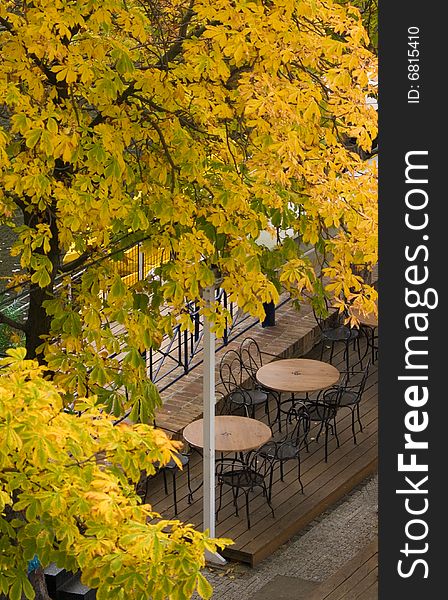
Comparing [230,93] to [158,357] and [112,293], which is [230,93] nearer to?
[112,293]

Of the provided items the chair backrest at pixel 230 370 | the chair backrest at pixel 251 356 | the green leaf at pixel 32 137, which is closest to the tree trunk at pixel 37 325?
the green leaf at pixel 32 137

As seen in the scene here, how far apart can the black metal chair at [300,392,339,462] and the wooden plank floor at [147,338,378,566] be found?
101 millimetres

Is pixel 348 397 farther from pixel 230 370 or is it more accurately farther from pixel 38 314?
pixel 38 314

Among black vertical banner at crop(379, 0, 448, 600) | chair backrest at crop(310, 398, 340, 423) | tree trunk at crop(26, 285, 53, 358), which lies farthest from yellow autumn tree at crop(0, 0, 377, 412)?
chair backrest at crop(310, 398, 340, 423)

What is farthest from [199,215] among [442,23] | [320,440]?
[320,440]

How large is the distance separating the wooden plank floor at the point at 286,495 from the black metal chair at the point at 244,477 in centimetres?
9

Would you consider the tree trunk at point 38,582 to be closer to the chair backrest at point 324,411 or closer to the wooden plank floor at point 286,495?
the wooden plank floor at point 286,495

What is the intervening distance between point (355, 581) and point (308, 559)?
1.41 meters

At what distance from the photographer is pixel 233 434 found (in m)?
13.6

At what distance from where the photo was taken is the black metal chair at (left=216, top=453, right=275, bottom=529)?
13.4 m

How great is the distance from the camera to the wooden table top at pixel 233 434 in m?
13.3

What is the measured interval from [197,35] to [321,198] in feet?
4.86

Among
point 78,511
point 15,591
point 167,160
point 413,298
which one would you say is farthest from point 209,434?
point 413,298

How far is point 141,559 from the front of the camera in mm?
6977
